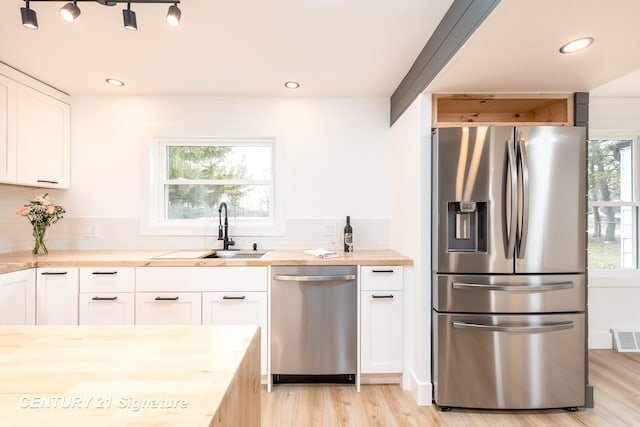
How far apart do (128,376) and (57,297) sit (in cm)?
216

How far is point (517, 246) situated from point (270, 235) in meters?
1.98

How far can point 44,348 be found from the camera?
806 mm

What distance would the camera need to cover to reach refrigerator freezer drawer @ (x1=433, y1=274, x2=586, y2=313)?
201 centimetres

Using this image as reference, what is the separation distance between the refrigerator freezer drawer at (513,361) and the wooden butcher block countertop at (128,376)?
5.11 ft

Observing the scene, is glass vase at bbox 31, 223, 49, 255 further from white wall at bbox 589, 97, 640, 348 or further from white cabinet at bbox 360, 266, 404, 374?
white wall at bbox 589, 97, 640, 348

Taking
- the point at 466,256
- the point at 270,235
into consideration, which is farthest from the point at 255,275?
the point at 466,256

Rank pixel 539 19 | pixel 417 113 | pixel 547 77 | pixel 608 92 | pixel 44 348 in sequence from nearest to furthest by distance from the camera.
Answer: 1. pixel 44 348
2. pixel 539 19
3. pixel 547 77
4. pixel 417 113
5. pixel 608 92

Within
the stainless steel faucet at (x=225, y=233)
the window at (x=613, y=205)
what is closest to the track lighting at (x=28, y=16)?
the stainless steel faucet at (x=225, y=233)

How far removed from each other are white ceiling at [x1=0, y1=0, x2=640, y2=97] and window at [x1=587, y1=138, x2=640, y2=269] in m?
0.76

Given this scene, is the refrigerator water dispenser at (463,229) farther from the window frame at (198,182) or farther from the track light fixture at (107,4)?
the track light fixture at (107,4)

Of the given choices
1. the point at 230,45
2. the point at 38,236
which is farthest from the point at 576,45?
the point at 38,236

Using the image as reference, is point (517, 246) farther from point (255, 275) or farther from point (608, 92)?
point (608, 92)

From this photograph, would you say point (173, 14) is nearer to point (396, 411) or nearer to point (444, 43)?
point (444, 43)

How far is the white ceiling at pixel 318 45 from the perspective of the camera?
57.9 inches
